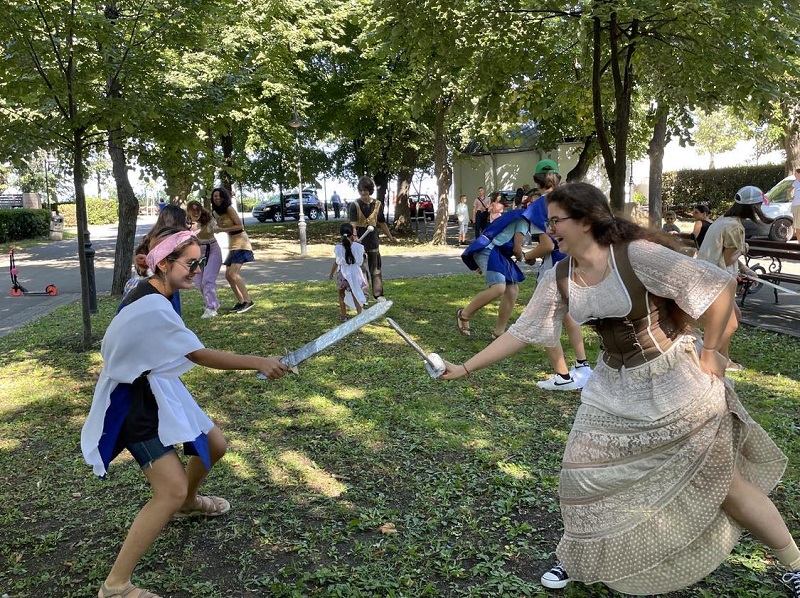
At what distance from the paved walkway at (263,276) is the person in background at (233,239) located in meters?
3.09

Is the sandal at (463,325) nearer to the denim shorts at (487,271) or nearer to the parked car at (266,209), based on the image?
the denim shorts at (487,271)

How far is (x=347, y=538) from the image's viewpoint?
3424 millimetres

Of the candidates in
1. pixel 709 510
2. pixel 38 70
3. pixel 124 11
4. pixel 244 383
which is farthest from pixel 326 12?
pixel 709 510

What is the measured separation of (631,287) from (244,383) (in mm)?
4441

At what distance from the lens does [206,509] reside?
3.61 metres

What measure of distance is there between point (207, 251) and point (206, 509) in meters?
5.82

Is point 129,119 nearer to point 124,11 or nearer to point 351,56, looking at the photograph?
point 124,11

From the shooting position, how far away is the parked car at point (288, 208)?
39000 millimetres

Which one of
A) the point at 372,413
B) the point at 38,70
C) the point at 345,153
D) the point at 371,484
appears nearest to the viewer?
the point at 371,484

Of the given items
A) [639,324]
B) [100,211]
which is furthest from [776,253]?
[100,211]

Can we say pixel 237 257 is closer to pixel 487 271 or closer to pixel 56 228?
pixel 487 271

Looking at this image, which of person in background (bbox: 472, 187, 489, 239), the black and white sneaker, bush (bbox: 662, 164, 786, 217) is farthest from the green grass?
bush (bbox: 662, 164, 786, 217)

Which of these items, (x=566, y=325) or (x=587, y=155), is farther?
(x=587, y=155)

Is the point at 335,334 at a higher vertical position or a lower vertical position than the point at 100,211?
lower
